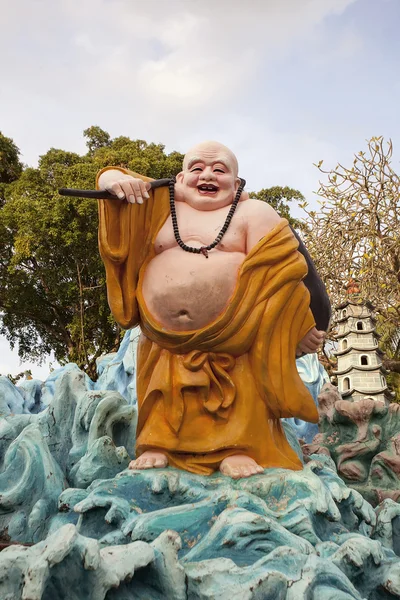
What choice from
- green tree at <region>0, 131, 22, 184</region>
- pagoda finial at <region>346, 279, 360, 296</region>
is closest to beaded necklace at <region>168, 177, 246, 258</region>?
pagoda finial at <region>346, 279, 360, 296</region>

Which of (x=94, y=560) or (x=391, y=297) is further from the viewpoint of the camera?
(x=391, y=297)

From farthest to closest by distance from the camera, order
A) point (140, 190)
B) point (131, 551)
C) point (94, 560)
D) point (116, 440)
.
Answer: point (116, 440)
point (140, 190)
point (131, 551)
point (94, 560)

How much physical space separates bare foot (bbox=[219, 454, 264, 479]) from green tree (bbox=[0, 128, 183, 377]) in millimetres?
8045

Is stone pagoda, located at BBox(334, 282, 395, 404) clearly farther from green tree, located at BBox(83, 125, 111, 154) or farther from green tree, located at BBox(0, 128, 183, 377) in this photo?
green tree, located at BBox(83, 125, 111, 154)

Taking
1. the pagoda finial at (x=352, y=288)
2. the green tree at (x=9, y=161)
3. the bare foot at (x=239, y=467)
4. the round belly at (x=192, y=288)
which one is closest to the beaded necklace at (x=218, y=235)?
the round belly at (x=192, y=288)

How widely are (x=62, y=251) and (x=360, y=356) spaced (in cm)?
592

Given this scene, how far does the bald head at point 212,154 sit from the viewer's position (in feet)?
10.1

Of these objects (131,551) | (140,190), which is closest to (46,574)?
(131,551)

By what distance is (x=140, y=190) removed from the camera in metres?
2.83

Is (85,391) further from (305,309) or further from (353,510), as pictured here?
(353,510)

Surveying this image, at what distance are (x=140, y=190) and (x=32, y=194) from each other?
29.3 ft

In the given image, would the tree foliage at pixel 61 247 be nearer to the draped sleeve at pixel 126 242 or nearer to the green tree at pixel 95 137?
the green tree at pixel 95 137

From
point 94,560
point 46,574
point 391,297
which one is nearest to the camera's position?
point 46,574

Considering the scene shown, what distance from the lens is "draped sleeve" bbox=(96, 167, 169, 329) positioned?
290cm
